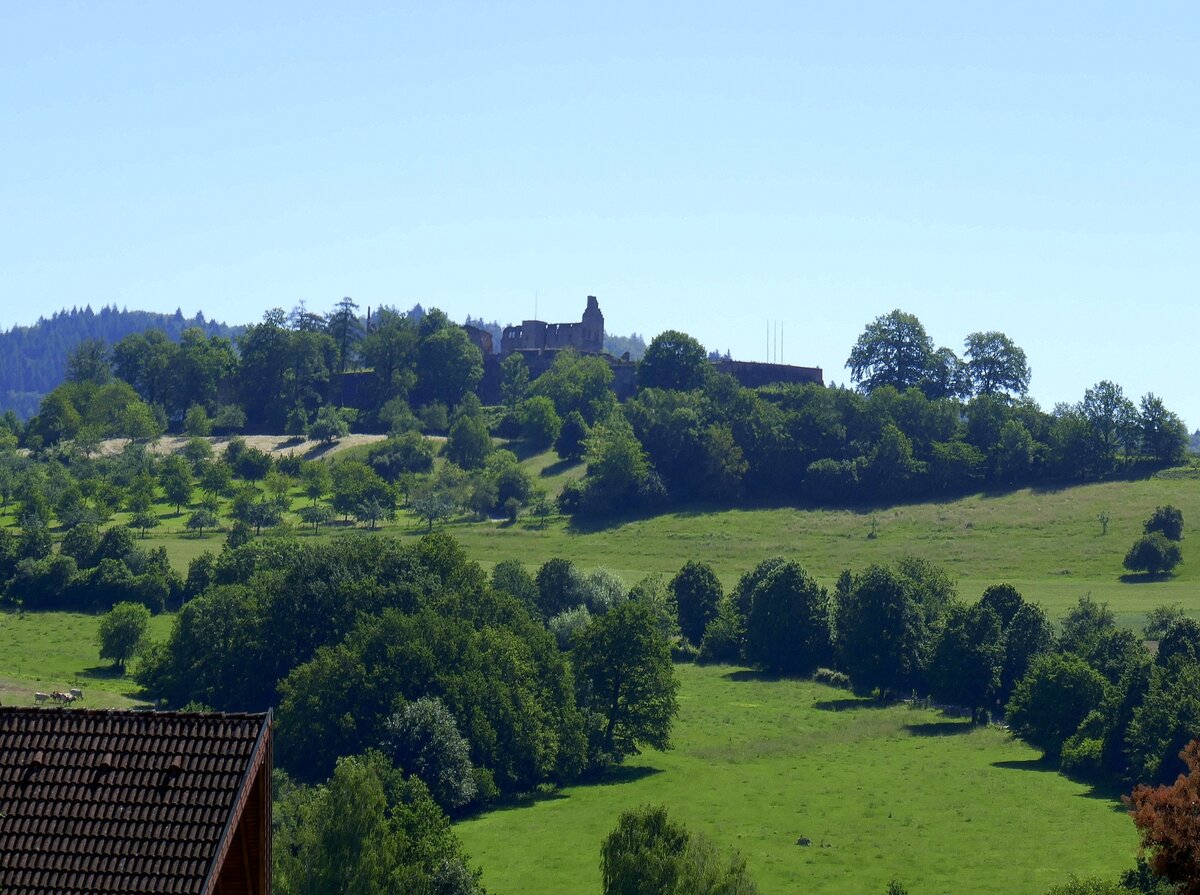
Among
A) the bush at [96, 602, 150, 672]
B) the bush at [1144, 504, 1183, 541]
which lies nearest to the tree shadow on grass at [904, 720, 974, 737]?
the bush at [96, 602, 150, 672]

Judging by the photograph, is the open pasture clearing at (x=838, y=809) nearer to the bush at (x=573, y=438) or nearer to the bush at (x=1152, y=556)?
the bush at (x=1152, y=556)

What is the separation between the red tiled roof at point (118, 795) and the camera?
37.5ft

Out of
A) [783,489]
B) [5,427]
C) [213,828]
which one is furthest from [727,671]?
[5,427]

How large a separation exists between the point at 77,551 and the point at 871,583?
50.8 metres

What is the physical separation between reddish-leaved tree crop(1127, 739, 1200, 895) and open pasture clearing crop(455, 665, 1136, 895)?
134 feet

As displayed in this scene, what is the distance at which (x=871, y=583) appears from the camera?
99.1 meters

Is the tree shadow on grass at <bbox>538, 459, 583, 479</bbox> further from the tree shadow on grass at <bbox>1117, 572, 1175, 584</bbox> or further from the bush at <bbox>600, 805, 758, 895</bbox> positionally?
the bush at <bbox>600, 805, 758, 895</bbox>

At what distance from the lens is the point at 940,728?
285 feet

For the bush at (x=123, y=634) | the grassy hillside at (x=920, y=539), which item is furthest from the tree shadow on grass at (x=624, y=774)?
the grassy hillside at (x=920, y=539)

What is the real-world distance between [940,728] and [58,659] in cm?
4624

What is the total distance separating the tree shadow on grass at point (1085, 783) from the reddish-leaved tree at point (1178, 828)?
5381 cm

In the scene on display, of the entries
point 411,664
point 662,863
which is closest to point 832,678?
point 411,664

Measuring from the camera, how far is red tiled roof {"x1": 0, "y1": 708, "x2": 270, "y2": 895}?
37.5 ft

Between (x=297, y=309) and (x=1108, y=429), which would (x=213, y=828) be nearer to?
(x=1108, y=429)
